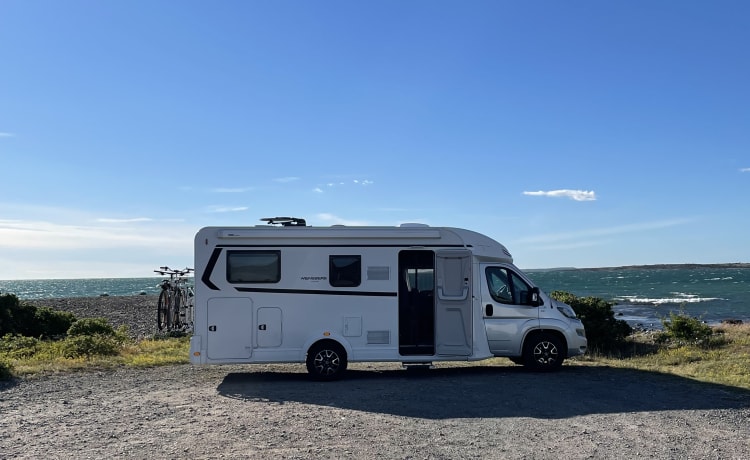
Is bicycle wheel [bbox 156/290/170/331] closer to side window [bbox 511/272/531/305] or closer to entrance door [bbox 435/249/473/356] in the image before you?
entrance door [bbox 435/249/473/356]

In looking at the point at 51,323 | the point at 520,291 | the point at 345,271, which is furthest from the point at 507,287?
the point at 51,323

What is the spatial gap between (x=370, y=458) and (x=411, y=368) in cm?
623

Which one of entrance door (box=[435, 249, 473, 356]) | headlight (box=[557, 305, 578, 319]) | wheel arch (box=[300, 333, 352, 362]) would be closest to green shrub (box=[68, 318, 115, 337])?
wheel arch (box=[300, 333, 352, 362])

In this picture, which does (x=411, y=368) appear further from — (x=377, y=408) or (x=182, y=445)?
(x=182, y=445)

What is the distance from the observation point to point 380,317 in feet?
37.3

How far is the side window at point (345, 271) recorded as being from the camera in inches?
448

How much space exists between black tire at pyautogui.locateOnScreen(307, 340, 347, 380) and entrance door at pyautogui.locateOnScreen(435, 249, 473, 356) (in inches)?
71.1

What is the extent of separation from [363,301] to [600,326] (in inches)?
336

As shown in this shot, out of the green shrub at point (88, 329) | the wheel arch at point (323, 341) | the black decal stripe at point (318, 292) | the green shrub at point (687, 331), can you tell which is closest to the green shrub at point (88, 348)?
the green shrub at point (88, 329)

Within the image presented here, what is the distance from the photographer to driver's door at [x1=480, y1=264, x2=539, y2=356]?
11.6 meters

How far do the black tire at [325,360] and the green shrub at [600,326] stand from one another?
27.3 feet

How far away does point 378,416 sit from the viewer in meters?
8.23

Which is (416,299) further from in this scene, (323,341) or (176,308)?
(176,308)

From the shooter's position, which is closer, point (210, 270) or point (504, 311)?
point (210, 270)
